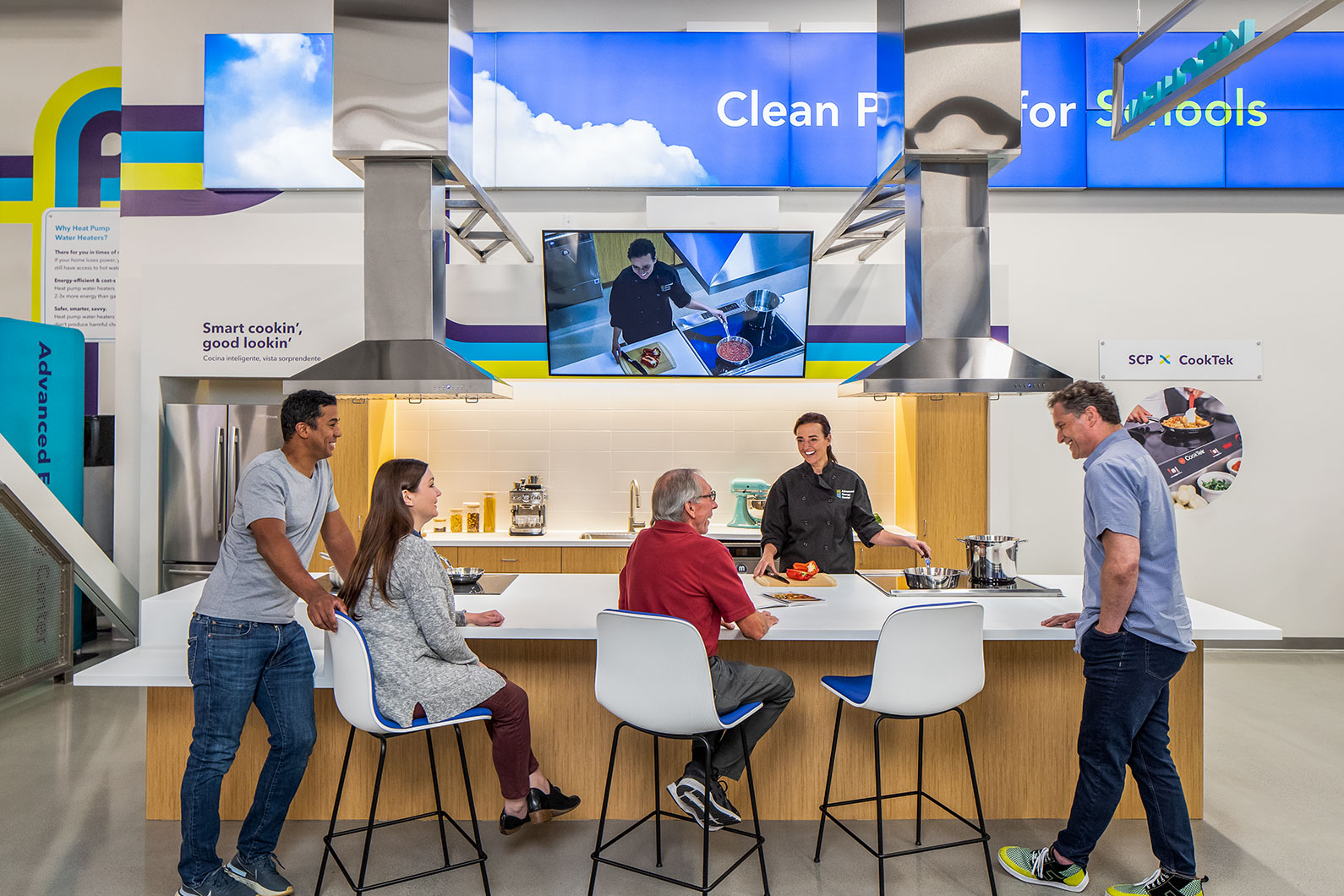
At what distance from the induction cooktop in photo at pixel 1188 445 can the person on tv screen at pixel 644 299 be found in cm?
328

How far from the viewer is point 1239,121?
6047mm

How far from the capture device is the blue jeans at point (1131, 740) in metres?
2.68

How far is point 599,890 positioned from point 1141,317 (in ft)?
17.7

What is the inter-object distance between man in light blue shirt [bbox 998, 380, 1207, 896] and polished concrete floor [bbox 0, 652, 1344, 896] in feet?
0.83

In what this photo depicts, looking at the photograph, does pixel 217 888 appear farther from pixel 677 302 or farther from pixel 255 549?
pixel 677 302

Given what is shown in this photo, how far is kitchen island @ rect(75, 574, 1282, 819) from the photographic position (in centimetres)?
330

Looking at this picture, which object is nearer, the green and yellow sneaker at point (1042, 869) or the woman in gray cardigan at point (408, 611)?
the woman in gray cardigan at point (408, 611)

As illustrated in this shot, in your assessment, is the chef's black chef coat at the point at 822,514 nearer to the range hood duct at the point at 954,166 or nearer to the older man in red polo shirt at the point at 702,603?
the range hood duct at the point at 954,166

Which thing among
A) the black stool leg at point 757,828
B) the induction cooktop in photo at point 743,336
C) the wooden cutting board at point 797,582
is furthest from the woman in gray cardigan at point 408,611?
the induction cooktop in photo at point 743,336

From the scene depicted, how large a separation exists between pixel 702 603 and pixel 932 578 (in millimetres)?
1438

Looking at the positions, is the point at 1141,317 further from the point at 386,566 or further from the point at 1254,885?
the point at 386,566

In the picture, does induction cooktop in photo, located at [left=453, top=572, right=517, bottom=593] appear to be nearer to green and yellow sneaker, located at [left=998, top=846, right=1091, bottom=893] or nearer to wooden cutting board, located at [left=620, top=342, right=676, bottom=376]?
wooden cutting board, located at [left=620, top=342, right=676, bottom=376]

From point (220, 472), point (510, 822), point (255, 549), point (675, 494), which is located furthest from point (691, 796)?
point (220, 472)

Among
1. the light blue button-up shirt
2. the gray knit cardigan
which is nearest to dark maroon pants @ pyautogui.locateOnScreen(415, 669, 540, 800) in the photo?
the gray knit cardigan
